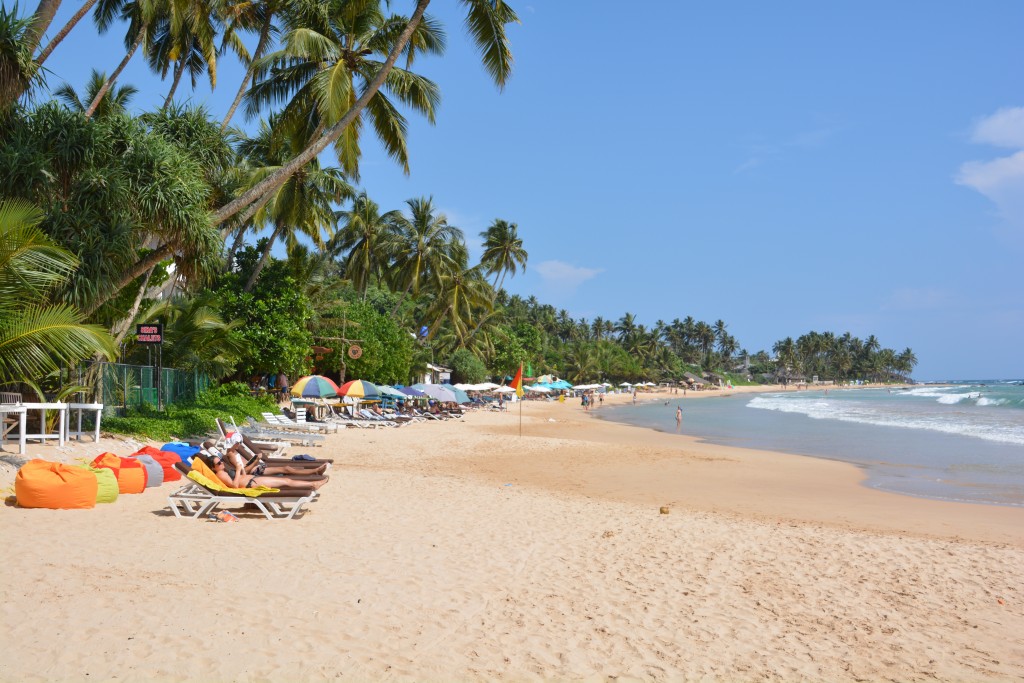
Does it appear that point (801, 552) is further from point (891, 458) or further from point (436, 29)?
point (891, 458)

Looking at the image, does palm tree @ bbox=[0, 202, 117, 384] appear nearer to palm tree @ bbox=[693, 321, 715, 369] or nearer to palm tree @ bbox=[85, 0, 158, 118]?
palm tree @ bbox=[85, 0, 158, 118]

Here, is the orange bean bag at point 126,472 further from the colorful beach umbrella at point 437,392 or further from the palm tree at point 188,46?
the colorful beach umbrella at point 437,392

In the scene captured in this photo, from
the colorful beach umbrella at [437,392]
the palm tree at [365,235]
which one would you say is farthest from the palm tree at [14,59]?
the palm tree at [365,235]

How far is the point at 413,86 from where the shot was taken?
1583 cm

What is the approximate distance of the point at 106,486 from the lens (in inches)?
343

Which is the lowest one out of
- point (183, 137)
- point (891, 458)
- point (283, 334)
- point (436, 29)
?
point (891, 458)

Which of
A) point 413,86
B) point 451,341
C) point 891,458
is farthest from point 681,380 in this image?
point 413,86

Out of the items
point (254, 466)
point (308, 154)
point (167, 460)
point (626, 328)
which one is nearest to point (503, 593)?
point (254, 466)

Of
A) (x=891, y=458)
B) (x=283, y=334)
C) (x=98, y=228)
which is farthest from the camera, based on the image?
(x=283, y=334)

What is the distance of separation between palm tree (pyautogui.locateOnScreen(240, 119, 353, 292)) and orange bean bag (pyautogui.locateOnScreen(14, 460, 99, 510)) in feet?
37.7

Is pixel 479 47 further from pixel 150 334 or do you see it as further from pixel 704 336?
pixel 704 336

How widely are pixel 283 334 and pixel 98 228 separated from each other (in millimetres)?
11489

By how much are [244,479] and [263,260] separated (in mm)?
16636

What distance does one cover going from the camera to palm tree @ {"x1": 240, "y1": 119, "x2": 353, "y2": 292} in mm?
21266
